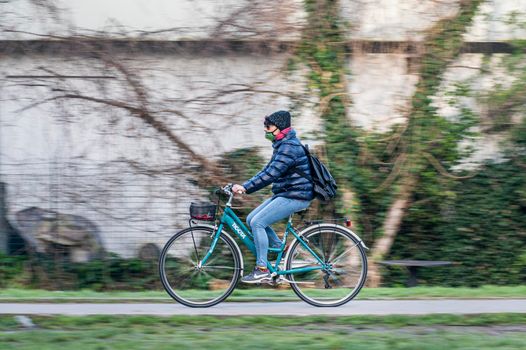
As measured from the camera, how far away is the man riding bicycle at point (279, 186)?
27.1 ft

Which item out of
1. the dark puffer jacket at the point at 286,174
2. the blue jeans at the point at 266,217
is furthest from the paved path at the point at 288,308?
the dark puffer jacket at the point at 286,174

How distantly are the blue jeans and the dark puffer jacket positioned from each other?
7 centimetres

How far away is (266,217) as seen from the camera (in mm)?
8328

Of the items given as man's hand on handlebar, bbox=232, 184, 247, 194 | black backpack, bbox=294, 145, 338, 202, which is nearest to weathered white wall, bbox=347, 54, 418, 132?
black backpack, bbox=294, 145, 338, 202

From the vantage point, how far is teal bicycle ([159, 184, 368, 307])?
8.41 m

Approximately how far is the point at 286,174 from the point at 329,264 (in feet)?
3.36

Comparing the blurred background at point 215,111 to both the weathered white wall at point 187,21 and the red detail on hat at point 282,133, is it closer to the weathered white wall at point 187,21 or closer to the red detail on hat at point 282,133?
the weathered white wall at point 187,21

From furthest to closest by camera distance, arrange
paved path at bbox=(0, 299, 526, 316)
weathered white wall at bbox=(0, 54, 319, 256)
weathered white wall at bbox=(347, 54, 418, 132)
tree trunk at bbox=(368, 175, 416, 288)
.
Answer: weathered white wall at bbox=(347, 54, 418, 132) < tree trunk at bbox=(368, 175, 416, 288) < weathered white wall at bbox=(0, 54, 319, 256) < paved path at bbox=(0, 299, 526, 316)

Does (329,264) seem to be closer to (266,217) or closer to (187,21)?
(266,217)

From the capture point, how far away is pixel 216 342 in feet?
21.5

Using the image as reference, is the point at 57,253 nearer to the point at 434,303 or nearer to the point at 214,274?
the point at 214,274

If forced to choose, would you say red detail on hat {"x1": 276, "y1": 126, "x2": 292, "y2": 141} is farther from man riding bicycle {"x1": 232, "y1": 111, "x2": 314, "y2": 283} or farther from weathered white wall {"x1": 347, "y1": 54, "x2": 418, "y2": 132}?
weathered white wall {"x1": 347, "y1": 54, "x2": 418, "y2": 132}

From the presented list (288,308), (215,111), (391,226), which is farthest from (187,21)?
(288,308)

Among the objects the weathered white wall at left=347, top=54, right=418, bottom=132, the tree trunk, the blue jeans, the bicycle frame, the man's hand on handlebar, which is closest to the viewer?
the man's hand on handlebar
